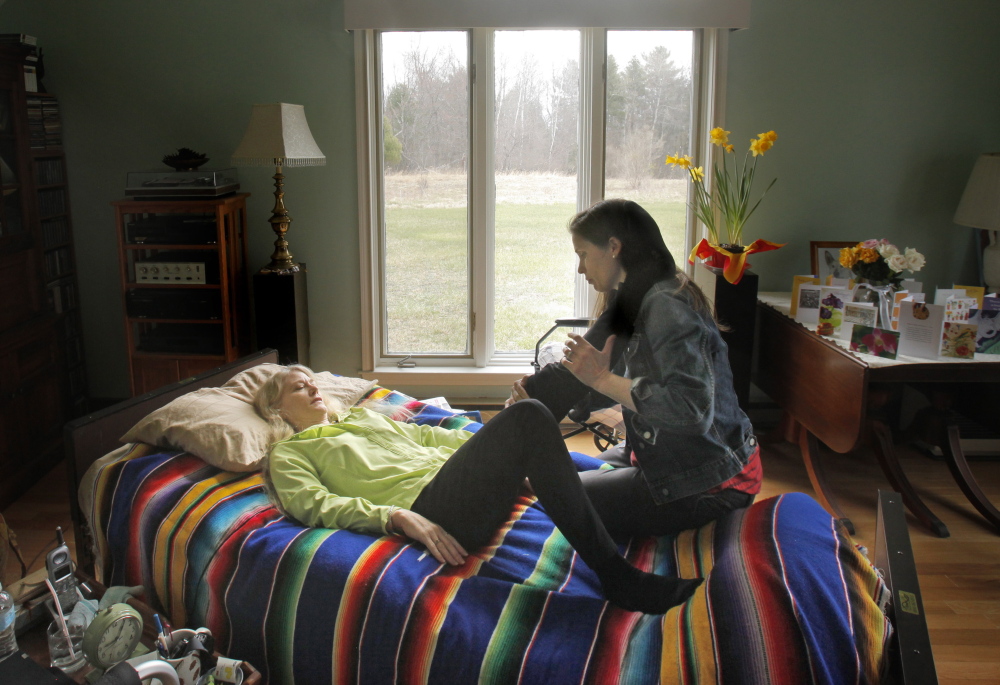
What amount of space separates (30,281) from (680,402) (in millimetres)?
2718

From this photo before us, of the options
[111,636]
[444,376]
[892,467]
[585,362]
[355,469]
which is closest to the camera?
[111,636]

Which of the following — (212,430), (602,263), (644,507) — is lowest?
(644,507)

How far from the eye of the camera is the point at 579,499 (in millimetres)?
1738

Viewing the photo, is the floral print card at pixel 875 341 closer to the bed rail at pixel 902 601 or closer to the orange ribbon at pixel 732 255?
the orange ribbon at pixel 732 255

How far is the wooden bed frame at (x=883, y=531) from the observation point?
4.64ft

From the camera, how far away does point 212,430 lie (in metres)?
2.06

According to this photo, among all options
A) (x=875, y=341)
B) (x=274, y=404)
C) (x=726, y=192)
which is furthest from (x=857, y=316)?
(x=274, y=404)

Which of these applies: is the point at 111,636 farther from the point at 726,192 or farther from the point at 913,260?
the point at 726,192

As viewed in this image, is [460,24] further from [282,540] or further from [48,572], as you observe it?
[48,572]

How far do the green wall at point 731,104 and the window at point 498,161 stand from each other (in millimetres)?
193

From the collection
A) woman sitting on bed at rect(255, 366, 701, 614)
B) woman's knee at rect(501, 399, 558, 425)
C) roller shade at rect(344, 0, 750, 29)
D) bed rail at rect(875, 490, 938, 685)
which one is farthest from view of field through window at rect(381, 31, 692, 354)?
bed rail at rect(875, 490, 938, 685)

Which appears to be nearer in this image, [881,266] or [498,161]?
[881,266]

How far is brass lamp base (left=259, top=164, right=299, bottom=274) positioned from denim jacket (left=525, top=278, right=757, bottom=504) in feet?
6.45

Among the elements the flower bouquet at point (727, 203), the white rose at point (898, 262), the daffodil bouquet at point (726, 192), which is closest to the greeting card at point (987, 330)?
the white rose at point (898, 262)
